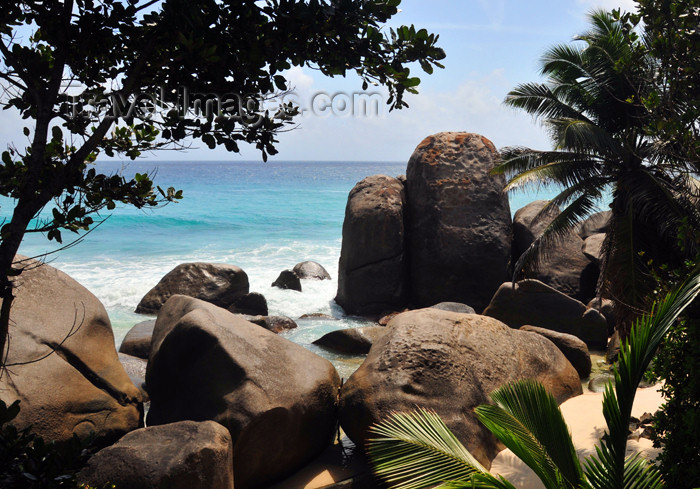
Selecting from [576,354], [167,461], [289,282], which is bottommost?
[289,282]

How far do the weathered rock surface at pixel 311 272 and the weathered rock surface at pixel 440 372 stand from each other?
35.7 feet

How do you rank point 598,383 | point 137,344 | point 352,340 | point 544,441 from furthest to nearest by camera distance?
point 352,340 < point 137,344 < point 598,383 < point 544,441

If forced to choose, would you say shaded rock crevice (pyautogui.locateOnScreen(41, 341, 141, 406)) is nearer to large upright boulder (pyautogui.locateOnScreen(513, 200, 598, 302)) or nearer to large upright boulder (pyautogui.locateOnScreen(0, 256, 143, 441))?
large upright boulder (pyautogui.locateOnScreen(0, 256, 143, 441))

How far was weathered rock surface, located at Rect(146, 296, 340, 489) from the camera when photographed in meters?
5.62

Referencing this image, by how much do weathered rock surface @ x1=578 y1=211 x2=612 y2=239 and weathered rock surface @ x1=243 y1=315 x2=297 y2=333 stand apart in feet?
26.8

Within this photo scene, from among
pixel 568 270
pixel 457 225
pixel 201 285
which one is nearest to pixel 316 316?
pixel 201 285

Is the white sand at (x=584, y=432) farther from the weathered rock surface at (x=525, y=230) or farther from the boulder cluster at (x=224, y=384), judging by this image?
the weathered rock surface at (x=525, y=230)

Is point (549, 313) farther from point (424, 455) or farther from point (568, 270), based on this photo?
point (424, 455)

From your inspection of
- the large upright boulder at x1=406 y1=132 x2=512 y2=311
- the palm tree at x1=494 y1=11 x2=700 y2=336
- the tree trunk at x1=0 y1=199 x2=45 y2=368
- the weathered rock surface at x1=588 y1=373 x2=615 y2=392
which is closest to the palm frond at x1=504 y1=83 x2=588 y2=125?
the palm tree at x1=494 y1=11 x2=700 y2=336

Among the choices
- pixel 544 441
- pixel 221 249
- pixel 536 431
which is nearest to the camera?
pixel 544 441

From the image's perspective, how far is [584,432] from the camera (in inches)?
255

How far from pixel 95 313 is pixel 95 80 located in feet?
11.4

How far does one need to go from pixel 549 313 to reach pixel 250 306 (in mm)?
6196

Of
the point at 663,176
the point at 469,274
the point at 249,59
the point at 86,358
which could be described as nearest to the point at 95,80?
the point at 249,59
